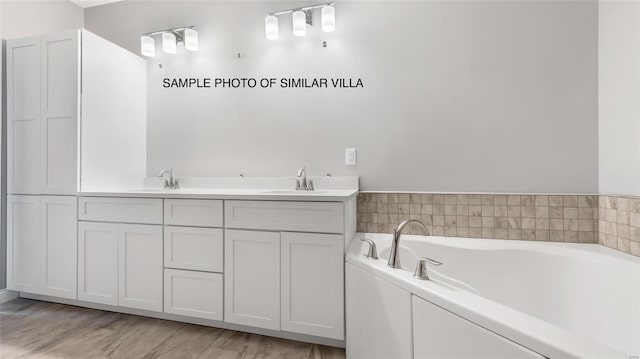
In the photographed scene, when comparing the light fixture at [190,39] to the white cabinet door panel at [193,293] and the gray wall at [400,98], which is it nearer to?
the gray wall at [400,98]

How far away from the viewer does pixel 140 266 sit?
1928 millimetres

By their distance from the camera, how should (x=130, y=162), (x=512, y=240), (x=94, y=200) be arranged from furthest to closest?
(x=130, y=162)
(x=94, y=200)
(x=512, y=240)

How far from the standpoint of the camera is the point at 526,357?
75 cm

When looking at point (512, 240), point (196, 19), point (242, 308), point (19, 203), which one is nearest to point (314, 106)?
point (196, 19)

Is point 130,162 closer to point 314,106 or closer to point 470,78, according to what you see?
point 314,106

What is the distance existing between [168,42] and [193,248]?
67.1 inches

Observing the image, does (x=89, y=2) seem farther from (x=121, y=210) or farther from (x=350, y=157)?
(x=350, y=157)

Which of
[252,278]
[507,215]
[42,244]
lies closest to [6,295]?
[42,244]

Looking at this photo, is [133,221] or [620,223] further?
[133,221]

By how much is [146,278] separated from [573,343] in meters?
2.08

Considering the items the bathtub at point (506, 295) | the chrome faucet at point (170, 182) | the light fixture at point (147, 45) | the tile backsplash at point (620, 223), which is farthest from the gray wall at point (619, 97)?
the light fixture at point (147, 45)

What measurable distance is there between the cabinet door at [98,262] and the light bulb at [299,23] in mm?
1795

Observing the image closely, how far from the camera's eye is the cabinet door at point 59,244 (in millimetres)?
2082

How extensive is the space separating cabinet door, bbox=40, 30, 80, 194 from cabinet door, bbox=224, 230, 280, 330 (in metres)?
1.28
